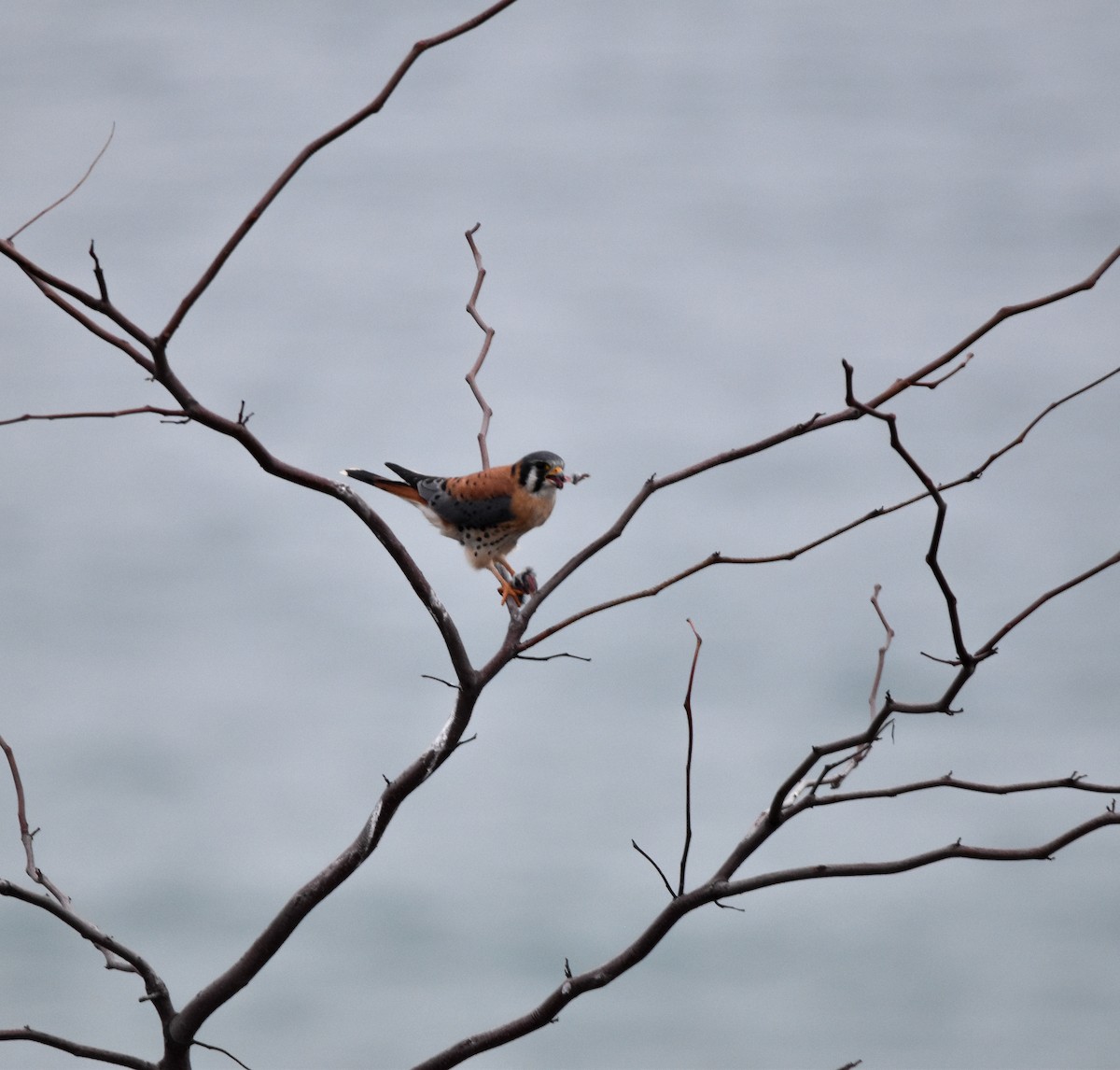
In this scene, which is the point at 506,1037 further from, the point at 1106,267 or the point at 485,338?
the point at 1106,267

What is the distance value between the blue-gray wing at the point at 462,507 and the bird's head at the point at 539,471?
3.3 inches

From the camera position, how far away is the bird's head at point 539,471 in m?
4.04

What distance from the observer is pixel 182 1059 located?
3.15 m

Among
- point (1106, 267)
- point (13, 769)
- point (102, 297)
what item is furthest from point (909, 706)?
point (13, 769)

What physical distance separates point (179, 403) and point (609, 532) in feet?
3.30

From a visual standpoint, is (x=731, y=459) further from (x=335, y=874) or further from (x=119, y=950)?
(x=119, y=950)

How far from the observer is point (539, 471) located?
4051 mm

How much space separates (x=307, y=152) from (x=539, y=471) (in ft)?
6.49

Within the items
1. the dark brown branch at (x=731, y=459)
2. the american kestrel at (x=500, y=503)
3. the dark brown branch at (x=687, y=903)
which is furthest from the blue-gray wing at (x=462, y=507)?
the dark brown branch at (x=687, y=903)

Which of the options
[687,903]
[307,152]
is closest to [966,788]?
[687,903]

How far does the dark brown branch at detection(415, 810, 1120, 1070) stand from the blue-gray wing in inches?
62.7

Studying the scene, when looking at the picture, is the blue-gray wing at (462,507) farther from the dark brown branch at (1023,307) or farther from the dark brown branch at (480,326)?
the dark brown branch at (1023,307)

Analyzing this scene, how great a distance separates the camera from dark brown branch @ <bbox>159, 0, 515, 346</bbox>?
2104mm

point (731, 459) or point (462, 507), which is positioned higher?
point (462, 507)
